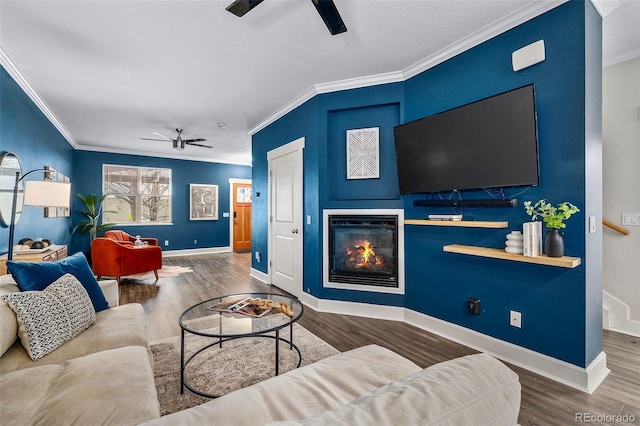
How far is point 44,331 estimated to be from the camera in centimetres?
154

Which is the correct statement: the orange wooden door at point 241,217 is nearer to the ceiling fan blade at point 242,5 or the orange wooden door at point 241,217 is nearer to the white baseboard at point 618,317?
the ceiling fan blade at point 242,5

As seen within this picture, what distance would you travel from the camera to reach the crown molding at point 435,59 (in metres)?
→ 2.17

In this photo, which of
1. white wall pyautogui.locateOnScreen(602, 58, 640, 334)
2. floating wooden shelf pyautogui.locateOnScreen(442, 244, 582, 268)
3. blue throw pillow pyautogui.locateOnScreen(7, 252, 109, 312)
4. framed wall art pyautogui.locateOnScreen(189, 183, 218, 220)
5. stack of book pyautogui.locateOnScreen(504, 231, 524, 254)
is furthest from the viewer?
framed wall art pyautogui.locateOnScreen(189, 183, 218, 220)

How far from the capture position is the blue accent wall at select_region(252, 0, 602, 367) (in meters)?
1.98

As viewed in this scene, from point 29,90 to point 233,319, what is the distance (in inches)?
154

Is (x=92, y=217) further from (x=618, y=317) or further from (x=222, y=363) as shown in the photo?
(x=618, y=317)

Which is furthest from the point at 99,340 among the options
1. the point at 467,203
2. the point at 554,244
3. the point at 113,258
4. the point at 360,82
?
the point at 113,258

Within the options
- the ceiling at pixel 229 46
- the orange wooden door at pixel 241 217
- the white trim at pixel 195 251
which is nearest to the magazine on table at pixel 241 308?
the ceiling at pixel 229 46

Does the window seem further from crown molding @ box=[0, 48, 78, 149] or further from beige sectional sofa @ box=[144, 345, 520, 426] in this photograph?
beige sectional sofa @ box=[144, 345, 520, 426]

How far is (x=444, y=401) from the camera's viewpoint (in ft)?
1.89

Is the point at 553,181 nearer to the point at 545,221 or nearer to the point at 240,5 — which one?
the point at 545,221

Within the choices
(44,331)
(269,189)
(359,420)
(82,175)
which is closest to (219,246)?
(82,175)

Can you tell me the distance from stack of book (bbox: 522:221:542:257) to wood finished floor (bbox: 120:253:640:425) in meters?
0.87

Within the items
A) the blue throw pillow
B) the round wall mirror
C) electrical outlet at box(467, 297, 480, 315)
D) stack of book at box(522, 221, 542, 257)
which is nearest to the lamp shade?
the round wall mirror
